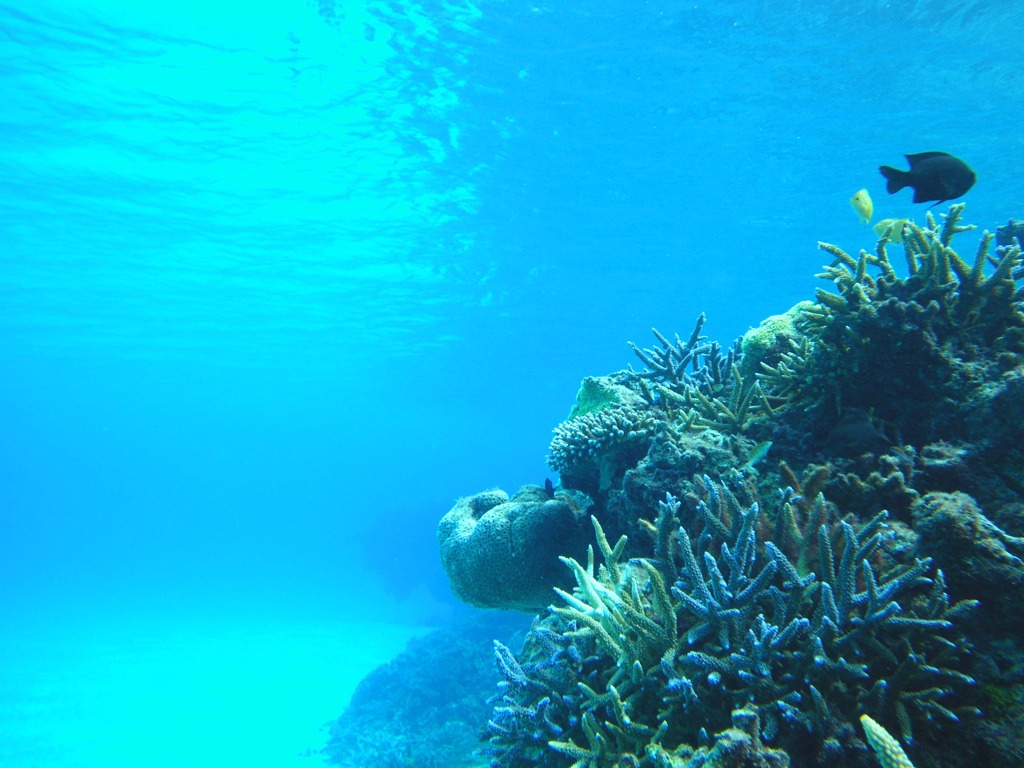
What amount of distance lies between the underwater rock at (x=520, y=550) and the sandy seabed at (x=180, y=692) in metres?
17.9

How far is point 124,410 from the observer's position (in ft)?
294

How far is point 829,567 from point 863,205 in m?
4.80

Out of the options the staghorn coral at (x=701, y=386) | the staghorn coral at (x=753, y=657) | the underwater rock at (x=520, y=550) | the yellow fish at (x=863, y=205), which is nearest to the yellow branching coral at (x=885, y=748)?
the staghorn coral at (x=753, y=657)

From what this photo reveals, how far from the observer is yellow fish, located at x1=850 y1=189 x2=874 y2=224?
230 inches

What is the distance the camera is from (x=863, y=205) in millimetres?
5871

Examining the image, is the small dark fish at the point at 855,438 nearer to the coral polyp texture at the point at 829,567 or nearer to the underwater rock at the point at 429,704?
the coral polyp texture at the point at 829,567

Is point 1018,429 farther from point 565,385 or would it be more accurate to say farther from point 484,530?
point 565,385

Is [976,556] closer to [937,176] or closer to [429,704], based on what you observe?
[937,176]

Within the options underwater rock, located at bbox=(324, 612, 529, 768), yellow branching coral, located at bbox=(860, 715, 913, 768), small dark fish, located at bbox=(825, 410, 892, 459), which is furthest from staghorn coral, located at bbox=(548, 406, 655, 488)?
underwater rock, located at bbox=(324, 612, 529, 768)

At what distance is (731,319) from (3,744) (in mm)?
51249

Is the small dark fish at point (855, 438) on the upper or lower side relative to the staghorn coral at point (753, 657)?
upper

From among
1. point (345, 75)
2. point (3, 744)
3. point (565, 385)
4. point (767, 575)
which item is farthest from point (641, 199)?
point (565, 385)

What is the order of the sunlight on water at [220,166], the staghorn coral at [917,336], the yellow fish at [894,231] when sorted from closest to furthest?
1. the staghorn coral at [917,336]
2. the yellow fish at [894,231]
3. the sunlight on water at [220,166]

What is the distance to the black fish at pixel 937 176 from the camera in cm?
423
